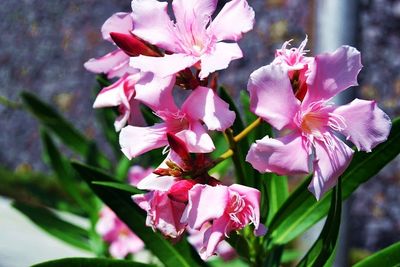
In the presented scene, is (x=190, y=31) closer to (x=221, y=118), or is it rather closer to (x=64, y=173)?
(x=221, y=118)

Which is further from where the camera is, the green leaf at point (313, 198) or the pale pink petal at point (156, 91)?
the green leaf at point (313, 198)

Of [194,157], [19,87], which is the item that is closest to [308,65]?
[194,157]

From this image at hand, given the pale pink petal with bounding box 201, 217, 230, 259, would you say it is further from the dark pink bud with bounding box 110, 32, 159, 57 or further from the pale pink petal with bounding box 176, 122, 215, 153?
the dark pink bud with bounding box 110, 32, 159, 57

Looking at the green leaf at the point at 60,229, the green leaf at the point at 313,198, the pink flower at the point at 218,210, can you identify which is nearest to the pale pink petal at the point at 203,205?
the pink flower at the point at 218,210

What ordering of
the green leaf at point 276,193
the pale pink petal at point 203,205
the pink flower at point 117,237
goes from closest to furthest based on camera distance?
the pale pink petal at point 203,205
the green leaf at point 276,193
the pink flower at point 117,237

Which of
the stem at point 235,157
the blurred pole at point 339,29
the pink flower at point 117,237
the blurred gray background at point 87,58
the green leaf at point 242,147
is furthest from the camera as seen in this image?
the blurred gray background at point 87,58

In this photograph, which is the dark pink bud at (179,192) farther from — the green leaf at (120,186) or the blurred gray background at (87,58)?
the blurred gray background at (87,58)
